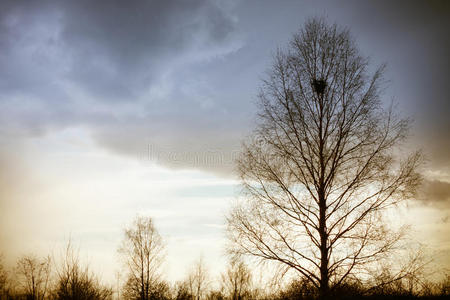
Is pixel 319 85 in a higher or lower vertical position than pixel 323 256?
higher

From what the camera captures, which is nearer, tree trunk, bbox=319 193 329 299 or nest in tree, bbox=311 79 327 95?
tree trunk, bbox=319 193 329 299

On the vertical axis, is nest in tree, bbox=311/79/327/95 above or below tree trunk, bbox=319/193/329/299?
above

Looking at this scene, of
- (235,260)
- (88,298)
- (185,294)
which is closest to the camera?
(235,260)

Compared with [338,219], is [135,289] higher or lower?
lower

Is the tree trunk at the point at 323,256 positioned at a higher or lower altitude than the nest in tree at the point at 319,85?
lower

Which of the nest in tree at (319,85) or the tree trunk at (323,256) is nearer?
the tree trunk at (323,256)

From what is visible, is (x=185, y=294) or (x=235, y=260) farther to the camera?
(x=185, y=294)

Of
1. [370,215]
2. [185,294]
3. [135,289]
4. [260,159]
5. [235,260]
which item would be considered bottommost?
[185,294]

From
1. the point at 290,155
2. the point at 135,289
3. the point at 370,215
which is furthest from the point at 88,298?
the point at 135,289

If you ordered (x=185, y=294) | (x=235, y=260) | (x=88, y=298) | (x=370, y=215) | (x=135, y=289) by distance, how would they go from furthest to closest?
(x=185, y=294)
(x=135, y=289)
(x=88, y=298)
(x=235, y=260)
(x=370, y=215)

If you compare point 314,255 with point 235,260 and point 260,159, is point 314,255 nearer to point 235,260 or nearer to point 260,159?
point 235,260

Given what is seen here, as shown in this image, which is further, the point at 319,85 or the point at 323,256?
the point at 319,85

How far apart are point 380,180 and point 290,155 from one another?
2.29 meters

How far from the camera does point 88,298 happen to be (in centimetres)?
1493
